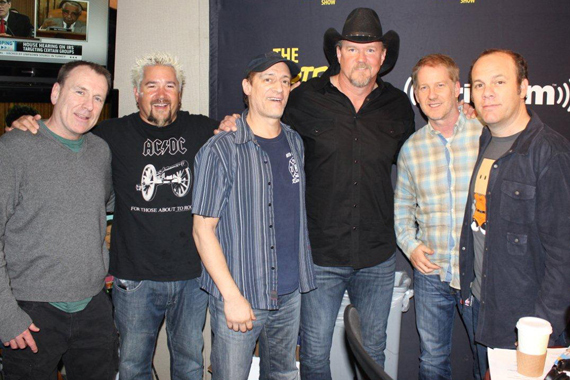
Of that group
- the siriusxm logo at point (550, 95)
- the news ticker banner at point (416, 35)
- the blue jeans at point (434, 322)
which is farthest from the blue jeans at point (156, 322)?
the siriusxm logo at point (550, 95)

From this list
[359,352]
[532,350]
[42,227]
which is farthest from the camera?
[42,227]

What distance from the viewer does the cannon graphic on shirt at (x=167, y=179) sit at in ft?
7.84

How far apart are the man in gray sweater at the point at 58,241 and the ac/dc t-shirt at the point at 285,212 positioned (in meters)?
0.79

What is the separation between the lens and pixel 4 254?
205 centimetres

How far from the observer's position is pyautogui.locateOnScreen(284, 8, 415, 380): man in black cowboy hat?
2.59 metres

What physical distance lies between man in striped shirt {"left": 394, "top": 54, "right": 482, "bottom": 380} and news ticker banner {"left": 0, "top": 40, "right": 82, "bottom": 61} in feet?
6.54

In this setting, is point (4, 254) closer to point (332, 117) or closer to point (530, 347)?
point (332, 117)

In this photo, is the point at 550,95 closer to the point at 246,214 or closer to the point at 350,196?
the point at 350,196

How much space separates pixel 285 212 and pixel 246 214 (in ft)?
0.61

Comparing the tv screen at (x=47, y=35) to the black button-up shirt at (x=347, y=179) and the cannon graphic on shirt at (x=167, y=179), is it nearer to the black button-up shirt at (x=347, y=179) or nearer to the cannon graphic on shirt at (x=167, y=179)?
the cannon graphic on shirt at (x=167, y=179)

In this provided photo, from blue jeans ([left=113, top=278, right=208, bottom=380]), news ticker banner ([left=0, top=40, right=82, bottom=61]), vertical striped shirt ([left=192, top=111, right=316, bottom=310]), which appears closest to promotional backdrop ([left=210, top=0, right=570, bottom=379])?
news ticker banner ([left=0, top=40, right=82, bottom=61])

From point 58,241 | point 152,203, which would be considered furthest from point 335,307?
point 58,241

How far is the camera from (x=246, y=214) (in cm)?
219

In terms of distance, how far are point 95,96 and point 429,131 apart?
163 centimetres
